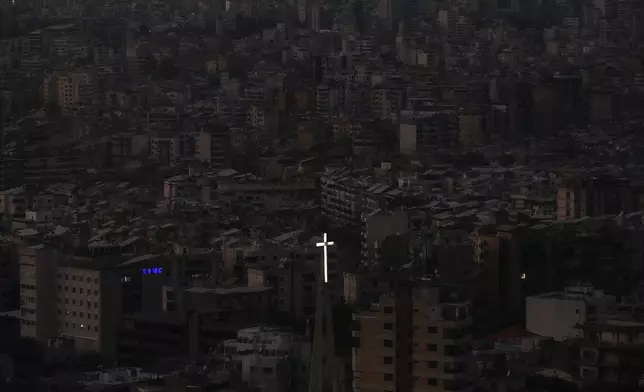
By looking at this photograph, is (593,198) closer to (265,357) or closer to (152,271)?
(152,271)

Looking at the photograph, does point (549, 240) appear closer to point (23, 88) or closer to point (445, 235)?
point (445, 235)

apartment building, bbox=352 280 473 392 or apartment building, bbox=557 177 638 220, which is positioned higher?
apartment building, bbox=352 280 473 392

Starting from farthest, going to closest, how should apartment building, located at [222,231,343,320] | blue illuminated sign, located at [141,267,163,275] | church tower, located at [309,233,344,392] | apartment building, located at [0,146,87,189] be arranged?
1. apartment building, located at [0,146,87,189]
2. blue illuminated sign, located at [141,267,163,275]
3. apartment building, located at [222,231,343,320]
4. church tower, located at [309,233,344,392]

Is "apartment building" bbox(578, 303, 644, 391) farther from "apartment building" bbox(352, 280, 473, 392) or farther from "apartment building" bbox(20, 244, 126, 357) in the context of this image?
"apartment building" bbox(20, 244, 126, 357)

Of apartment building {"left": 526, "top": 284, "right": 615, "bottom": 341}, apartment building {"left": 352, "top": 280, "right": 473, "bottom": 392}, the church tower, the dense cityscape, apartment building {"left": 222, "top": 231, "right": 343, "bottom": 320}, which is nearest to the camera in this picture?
the church tower

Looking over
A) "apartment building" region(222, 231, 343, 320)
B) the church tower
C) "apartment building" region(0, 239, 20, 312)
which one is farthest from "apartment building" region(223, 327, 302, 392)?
"apartment building" region(0, 239, 20, 312)

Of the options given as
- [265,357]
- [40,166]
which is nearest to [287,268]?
[265,357]

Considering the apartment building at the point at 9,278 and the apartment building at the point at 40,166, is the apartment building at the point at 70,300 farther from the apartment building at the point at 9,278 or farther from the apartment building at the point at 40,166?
the apartment building at the point at 40,166
